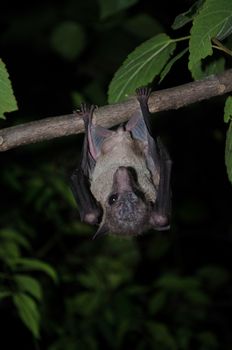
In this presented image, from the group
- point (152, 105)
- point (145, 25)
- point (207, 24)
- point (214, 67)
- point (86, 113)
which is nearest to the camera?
point (207, 24)

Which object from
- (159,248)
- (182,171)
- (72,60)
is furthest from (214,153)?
(72,60)

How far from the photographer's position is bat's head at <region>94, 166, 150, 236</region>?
481 centimetres

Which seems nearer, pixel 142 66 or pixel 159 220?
pixel 142 66

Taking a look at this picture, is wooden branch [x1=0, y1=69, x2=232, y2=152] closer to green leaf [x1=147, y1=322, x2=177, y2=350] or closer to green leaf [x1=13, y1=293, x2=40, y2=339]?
green leaf [x1=13, y1=293, x2=40, y2=339]

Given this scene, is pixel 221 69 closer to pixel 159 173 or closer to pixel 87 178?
pixel 159 173

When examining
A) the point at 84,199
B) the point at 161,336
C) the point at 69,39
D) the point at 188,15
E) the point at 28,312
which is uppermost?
the point at 69,39

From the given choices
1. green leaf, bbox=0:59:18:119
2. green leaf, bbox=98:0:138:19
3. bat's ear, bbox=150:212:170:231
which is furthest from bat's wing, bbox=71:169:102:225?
green leaf, bbox=98:0:138:19

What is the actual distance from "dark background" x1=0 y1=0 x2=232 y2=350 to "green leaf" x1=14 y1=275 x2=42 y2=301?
191 cm

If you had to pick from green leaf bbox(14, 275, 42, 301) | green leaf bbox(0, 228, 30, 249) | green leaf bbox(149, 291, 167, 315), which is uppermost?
green leaf bbox(0, 228, 30, 249)

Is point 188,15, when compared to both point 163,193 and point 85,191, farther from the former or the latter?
point 85,191

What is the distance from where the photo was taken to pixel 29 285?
Answer: 570cm

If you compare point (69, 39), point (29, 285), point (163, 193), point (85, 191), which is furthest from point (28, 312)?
point (69, 39)

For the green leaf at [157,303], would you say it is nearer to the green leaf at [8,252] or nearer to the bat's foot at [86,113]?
the green leaf at [8,252]

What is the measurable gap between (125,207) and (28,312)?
59.0 inches
